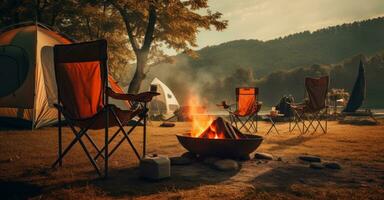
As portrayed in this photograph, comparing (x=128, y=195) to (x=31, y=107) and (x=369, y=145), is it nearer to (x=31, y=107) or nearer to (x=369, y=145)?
(x=369, y=145)

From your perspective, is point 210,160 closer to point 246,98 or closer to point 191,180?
point 191,180

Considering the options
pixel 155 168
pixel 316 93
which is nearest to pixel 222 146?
pixel 155 168

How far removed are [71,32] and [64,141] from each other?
1138cm

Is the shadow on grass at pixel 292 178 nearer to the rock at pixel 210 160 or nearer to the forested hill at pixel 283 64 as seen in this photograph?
the rock at pixel 210 160

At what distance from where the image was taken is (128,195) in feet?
9.88

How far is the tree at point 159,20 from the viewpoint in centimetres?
1366

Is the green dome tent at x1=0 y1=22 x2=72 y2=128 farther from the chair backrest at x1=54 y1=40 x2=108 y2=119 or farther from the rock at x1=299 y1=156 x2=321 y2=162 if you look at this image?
the rock at x1=299 y1=156 x2=321 y2=162

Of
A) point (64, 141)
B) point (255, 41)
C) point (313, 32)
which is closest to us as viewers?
point (64, 141)

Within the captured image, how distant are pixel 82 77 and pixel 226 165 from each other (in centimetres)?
202

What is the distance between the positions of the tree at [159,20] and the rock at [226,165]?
33.0 feet

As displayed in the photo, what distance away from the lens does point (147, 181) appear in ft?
11.6

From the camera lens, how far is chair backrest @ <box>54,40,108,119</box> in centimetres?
372

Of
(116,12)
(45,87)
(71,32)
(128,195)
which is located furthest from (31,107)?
(116,12)

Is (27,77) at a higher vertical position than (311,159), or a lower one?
higher
